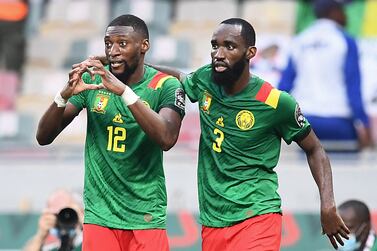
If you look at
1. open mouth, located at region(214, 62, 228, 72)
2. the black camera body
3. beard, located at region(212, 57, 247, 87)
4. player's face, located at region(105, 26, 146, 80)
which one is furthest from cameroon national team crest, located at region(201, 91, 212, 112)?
the black camera body

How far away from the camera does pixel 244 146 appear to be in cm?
758

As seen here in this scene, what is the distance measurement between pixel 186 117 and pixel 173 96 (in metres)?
5.93

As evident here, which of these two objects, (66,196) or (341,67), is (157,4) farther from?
(66,196)

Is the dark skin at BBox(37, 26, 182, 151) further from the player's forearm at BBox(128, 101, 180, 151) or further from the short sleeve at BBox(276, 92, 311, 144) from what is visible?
the short sleeve at BBox(276, 92, 311, 144)

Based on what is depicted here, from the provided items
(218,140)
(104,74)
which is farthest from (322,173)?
(104,74)

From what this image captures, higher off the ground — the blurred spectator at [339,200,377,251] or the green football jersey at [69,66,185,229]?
the green football jersey at [69,66,185,229]

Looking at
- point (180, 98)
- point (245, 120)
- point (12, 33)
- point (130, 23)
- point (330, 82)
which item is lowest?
point (12, 33)

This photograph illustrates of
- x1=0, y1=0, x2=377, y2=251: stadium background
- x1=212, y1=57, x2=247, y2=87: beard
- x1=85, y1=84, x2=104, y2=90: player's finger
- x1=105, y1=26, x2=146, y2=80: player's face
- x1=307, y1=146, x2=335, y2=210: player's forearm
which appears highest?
x1=105, y1=26, x2=146, y2=80: player's face

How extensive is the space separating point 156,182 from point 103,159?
0.34m

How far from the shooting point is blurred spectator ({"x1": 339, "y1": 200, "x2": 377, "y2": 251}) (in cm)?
950

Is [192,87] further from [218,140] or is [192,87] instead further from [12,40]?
A: [12,40]

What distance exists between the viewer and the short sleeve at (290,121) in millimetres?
7559

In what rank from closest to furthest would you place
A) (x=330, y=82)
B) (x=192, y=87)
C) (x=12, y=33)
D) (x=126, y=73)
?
(x=126, y=73)
(x=192, y=87)
(x=330, y=82)
(x=12, y=33)

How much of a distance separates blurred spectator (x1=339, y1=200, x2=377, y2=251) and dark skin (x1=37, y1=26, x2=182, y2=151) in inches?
100
